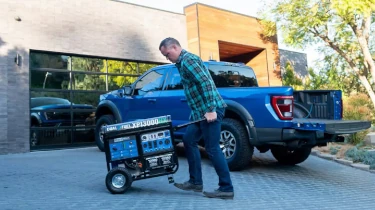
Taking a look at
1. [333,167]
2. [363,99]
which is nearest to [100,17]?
[333,167]

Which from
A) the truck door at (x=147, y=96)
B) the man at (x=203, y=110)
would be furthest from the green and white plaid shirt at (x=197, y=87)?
the truck door at (x=147, y=96)

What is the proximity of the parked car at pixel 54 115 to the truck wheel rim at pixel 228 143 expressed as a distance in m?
7.14

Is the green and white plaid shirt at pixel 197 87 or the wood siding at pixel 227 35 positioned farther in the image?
the wood siding at pixel 227 35

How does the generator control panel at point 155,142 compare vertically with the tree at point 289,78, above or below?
below

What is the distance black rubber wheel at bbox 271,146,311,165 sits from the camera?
23.2 ft

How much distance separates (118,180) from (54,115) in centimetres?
776

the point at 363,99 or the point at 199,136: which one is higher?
the point at 363,99

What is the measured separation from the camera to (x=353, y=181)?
5.90 m

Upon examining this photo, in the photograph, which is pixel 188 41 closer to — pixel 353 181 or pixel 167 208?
pixel 353 181

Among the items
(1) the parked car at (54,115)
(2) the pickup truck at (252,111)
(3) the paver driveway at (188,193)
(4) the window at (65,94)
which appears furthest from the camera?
(4) the window at (65,94)

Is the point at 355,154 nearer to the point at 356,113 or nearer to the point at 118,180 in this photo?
the point at 356,113

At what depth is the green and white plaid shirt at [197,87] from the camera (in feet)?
14.2

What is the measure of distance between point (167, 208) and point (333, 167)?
4.57 meters

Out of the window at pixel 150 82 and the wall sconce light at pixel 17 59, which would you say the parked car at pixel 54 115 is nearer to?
the wall sconce light at pixel 17 59
